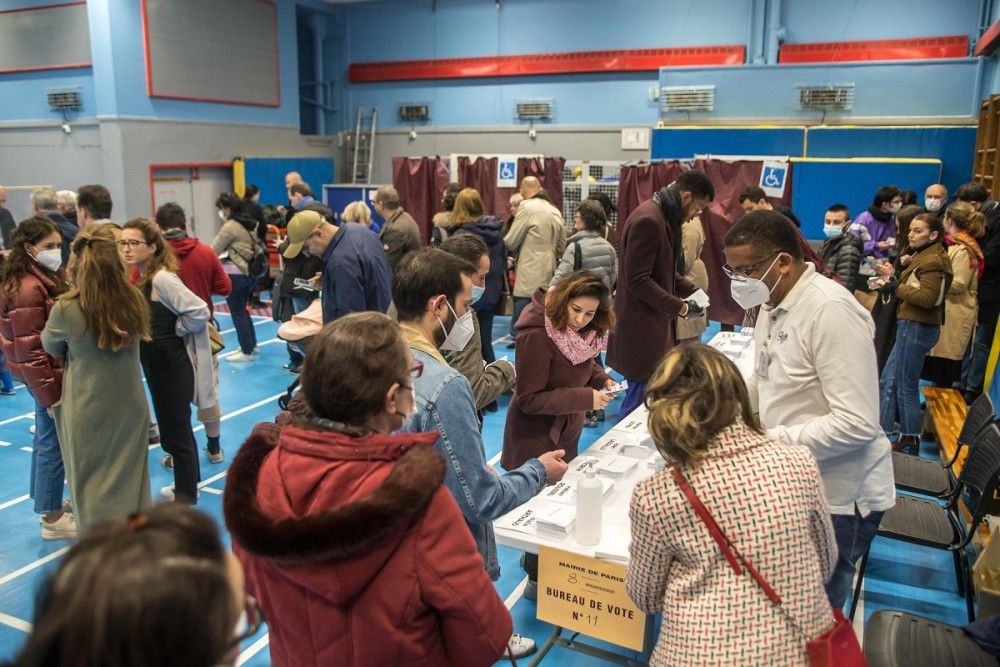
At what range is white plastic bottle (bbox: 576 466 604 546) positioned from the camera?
2434 mm

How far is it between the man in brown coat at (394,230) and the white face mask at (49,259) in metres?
2.76

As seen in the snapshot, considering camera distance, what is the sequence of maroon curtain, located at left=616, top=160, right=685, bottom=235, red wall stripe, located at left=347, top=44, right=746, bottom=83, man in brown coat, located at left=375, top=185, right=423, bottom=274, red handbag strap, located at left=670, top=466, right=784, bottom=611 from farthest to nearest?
red wall stripe, located at left=347, top=44, right=746, bottom=83
maroon curtain, located at left=616, top=160, right=685, bottom=235
man in brown coat, located at left=375, top=185, right=423, bottom=274
red handbag strap, located at left=670, top=466, right=784, bottom=611

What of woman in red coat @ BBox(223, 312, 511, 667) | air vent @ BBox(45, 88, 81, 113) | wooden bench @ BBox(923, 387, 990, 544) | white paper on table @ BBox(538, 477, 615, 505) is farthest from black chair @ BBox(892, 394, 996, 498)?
air vent @ BBox(45, 88, 81, 113)

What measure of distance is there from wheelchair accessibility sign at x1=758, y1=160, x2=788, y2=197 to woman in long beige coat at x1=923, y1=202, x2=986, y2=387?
115 inches

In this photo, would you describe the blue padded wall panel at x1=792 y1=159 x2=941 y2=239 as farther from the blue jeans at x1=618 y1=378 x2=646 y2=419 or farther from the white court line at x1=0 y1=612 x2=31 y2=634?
the white court line at x1=0 y1=612 x2=31 y2=634

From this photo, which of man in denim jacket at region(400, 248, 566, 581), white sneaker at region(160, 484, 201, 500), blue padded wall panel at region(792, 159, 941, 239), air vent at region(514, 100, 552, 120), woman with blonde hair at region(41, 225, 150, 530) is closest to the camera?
man in denim jacket at region(400, 248, 566, 581)

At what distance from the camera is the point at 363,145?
15219 millimetres

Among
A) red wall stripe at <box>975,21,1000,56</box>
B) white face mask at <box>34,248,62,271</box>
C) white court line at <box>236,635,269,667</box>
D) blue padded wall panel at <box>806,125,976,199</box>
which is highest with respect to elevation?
red wall stripe at <box>975,21,1000,56</box>

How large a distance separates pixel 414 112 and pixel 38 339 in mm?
11723

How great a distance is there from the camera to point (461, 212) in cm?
660

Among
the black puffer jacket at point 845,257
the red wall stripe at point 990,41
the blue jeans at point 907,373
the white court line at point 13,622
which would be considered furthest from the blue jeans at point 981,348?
the white court line at point 13,622

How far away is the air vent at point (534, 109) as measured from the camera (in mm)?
13469

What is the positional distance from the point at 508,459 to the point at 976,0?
11142 millimetres

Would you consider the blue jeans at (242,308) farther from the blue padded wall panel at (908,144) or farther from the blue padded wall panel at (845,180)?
the blue padded wall panel at (908,144)
